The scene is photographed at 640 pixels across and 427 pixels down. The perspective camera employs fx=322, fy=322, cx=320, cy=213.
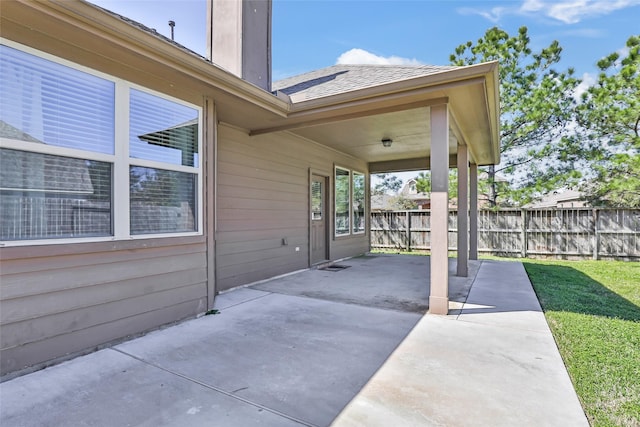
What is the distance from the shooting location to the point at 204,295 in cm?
378

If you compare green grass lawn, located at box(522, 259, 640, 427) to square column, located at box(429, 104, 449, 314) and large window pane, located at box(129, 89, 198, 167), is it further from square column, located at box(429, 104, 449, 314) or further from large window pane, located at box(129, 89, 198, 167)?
large window pane, located at box(129, 89, 198, 167)

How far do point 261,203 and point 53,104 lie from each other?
11.0ft

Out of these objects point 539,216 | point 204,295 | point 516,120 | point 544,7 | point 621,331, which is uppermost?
point 544,7

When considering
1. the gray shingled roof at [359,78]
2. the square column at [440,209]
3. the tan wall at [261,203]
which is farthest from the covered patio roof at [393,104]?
the tan wall at [261,203]

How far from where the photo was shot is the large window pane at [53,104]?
2314mm

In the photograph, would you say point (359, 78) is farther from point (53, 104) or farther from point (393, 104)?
point (53, 104)

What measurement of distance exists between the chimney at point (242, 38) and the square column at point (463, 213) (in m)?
3.85

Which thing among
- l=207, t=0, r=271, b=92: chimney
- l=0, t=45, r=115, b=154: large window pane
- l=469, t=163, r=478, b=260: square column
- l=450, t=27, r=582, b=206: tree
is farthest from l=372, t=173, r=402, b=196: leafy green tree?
l=0, t=45, r=115, b=154: large window pane

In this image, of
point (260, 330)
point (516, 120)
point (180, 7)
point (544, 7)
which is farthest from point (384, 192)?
point (260, 330)

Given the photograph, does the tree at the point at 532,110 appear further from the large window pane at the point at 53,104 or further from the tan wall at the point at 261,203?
the large window pane at the point at 53,104

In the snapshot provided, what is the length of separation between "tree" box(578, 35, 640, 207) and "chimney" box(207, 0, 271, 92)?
29.2 ft

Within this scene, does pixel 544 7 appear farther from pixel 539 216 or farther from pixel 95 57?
pixel 95 57

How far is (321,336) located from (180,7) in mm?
5741

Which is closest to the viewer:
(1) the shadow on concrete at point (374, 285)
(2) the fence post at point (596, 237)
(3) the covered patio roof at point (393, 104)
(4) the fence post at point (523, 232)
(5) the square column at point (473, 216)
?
(3) the covered patio roof at point (393, 104)
